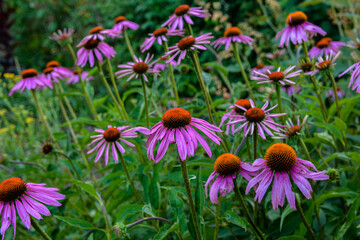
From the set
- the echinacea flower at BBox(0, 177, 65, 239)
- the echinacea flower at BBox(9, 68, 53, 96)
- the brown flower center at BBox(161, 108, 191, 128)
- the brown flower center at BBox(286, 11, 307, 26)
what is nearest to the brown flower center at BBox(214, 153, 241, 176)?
the brown flower center at BBox(161, 108, 191, 128)

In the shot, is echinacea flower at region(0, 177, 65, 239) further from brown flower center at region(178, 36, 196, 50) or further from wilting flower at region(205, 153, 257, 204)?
brown flower center at region(178, 36, 196, 50)

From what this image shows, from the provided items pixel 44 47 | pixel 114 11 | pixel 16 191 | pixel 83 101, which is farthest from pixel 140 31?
pixel 16 191

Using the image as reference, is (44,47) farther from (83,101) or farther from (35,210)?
(35,210)

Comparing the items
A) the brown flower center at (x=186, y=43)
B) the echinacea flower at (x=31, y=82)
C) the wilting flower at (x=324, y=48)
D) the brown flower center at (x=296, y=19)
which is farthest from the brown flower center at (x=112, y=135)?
the wilting flower at (x=324, y=48)

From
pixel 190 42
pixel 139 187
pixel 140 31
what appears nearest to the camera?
pixel 190 42

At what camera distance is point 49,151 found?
1476 mm

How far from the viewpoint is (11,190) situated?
83 centimetres

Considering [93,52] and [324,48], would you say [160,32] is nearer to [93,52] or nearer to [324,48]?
[93,52]

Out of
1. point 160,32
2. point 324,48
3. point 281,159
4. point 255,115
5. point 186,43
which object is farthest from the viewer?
point 324,48

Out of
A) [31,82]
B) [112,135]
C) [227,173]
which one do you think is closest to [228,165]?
[227,173]

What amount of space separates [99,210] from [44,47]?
14.9ft

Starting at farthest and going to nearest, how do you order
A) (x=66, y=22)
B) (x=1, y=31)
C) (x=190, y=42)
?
(x=1, y=31) → (x=66, y=22) → (x=190, y=42)

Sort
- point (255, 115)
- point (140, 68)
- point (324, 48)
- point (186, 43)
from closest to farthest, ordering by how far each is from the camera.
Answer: point (255, 115) → point (186, 43) → point (140, 68) → point (324, 48)

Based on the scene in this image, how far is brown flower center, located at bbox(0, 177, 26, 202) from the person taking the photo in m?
0.82
